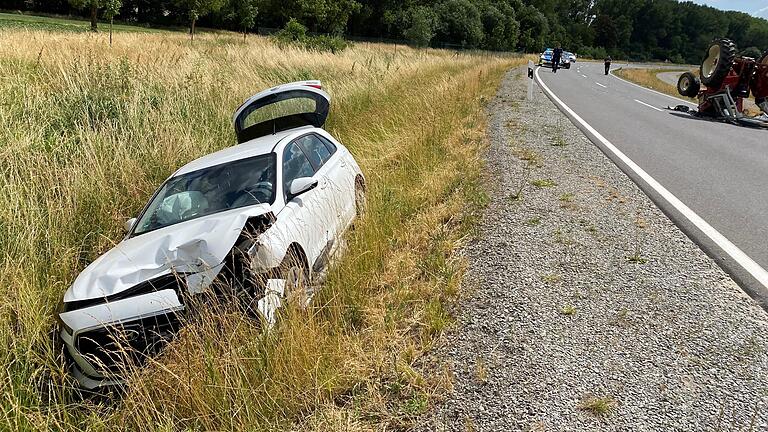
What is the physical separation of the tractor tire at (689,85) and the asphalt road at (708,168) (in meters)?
2.21

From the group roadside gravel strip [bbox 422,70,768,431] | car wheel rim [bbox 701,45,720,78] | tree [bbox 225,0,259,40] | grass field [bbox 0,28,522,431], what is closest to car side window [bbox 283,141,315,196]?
grass field [bbox 0,28,522,431]

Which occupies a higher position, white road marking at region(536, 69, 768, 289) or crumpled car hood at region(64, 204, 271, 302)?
white road marking at region(536, 69, 768, 289)

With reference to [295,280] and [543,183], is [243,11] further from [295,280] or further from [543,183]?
[295,280]

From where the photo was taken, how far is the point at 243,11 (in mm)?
53344

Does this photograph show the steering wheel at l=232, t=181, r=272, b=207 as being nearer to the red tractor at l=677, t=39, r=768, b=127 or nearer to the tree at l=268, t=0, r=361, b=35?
the red tractor at l=677, t=39, r=768, b=127

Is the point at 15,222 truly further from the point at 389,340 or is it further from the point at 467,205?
the point at 467,205

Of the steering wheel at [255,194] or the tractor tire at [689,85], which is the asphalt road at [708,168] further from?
the steering wheel at [255,194]

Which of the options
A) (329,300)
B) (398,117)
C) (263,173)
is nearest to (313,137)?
(263,173)

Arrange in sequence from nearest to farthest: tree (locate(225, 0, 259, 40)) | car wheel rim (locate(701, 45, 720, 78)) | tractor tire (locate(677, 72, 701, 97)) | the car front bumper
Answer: the car front bumper → car wheel rim (locate(701, 45, 720, 78)) → tractor tire (locate(677, 72, 701, 97)) → tree (locate(225, 0, 259, 40))

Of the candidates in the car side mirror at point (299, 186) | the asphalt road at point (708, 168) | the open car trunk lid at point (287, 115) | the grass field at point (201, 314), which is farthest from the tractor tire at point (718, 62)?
the car side mirror at point (299, 186)

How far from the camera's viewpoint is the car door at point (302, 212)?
4.05 m

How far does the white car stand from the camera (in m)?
3.22

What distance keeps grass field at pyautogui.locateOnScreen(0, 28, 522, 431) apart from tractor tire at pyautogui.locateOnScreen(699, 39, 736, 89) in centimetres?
811

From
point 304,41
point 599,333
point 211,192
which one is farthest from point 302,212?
point 304,41
